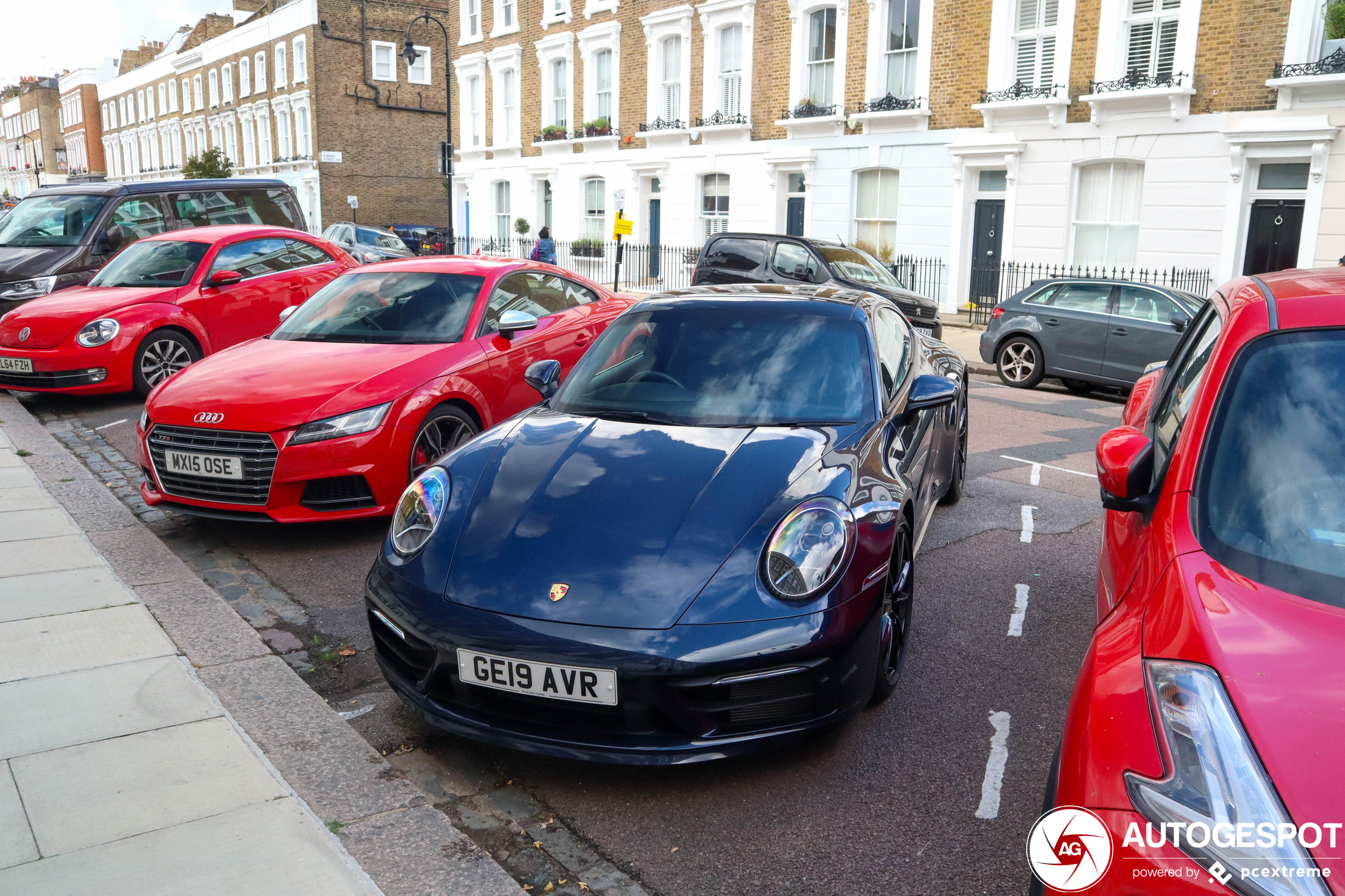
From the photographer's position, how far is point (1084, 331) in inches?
510

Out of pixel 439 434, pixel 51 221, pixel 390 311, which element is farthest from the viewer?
pixel 51 221

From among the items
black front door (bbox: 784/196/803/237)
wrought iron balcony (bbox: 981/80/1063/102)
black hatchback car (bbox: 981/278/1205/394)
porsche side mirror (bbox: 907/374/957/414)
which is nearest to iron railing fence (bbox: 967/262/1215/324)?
wrought iron balcony (bbox: 981/80/1063/102)

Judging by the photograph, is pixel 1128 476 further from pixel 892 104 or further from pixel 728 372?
pixel 892 104

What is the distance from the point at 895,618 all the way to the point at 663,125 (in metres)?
25.6

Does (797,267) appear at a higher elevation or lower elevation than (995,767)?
higher

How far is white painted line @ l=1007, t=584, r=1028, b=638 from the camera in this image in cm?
464

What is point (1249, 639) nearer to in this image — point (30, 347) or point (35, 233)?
point (30, 347)

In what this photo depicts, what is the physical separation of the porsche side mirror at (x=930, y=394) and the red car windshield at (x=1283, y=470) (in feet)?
5.74

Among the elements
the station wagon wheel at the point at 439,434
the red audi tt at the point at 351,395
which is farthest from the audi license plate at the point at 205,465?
the station wagon wheel at the point at 439,434

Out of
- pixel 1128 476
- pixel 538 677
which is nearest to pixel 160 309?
pixel 538 677

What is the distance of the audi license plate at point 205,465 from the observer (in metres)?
5.54

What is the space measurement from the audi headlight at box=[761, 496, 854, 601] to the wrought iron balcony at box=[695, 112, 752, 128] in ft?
77.1

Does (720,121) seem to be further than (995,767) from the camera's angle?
Yes

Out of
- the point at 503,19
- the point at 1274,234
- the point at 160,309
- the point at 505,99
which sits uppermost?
the point at 503,19
